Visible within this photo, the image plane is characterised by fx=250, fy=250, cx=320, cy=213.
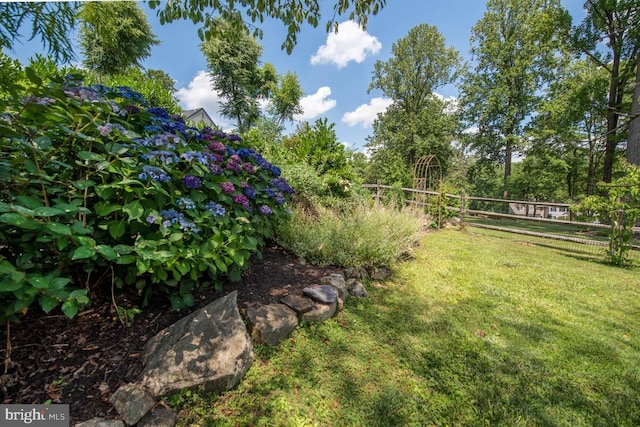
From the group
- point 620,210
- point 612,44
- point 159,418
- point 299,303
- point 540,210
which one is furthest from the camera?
point 540,210

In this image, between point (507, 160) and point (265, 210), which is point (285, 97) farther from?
point (265, 210)

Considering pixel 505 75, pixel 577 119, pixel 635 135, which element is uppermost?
pixel 505 75

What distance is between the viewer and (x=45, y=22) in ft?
5.31

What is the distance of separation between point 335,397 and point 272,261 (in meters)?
1.54

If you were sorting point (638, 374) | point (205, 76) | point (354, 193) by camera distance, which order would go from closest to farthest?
point (638, 374), point (354, 193), point (205, 76)

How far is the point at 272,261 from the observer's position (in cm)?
275

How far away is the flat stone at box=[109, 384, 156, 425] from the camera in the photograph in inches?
44.5

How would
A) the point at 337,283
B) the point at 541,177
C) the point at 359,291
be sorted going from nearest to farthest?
the point at 337,283
the point at 359,291
the point at 541,177

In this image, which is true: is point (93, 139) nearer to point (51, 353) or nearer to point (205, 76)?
point (51, 353)

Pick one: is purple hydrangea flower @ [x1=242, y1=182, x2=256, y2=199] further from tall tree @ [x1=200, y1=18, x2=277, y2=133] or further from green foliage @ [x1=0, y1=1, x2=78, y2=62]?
tall tree @ [x1=200, y1=18, x2=277, y2=133]

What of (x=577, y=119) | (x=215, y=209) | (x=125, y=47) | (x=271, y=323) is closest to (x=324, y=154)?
(x=215, y=209)

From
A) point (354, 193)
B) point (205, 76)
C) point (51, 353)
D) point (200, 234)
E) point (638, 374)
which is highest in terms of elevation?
point (205, 76)

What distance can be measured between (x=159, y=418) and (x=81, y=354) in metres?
0.59

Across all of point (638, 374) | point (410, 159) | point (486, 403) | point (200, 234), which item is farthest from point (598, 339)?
point (410, 159)
